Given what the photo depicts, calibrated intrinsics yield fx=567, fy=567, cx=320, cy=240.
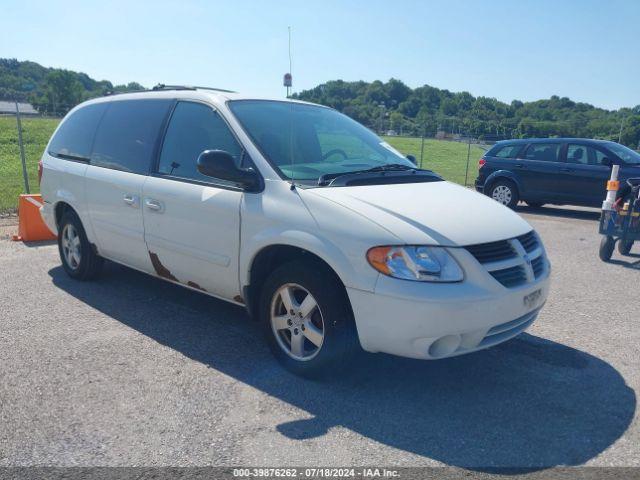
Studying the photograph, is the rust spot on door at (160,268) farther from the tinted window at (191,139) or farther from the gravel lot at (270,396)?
the tinted window at (191,139)

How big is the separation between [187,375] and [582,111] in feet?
118

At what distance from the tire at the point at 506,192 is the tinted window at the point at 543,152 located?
0.71m

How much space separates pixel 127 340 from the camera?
4.34 metres

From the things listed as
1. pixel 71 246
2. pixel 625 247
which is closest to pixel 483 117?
pixel 625 247

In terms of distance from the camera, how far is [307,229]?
3459 mm

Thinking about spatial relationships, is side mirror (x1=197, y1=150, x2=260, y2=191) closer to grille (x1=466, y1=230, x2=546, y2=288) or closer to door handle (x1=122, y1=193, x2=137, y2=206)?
door handle (x1=122, y1=193, x2=137, y2=206)

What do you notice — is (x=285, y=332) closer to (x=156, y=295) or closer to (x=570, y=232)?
(x=156, y=295)

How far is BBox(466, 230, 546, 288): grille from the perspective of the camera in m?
3.31

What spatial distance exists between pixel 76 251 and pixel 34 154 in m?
20.8

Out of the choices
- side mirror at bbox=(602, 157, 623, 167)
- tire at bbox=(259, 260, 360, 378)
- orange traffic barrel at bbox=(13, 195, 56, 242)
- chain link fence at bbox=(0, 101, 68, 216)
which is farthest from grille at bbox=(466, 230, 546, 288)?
chain link fence at bbox=(0, 101, 68, 216)

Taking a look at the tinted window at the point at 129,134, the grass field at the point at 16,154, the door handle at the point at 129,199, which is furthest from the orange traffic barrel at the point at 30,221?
the door handle at the point at 129,199

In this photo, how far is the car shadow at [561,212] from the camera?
39.9 ft

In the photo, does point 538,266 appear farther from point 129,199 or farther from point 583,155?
point 583,155

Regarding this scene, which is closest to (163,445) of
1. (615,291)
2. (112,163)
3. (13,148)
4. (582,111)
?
(112,163)
